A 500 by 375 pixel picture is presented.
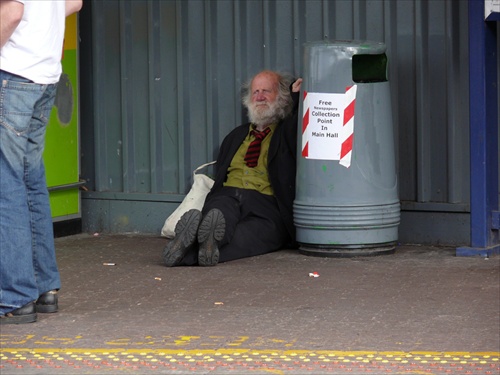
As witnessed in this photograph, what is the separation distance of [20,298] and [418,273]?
2479 millimetres

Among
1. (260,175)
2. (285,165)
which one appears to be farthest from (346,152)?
(260,175)

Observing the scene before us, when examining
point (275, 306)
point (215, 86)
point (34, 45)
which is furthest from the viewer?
point (215, 86)

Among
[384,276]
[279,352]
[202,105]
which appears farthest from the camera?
[202,105]

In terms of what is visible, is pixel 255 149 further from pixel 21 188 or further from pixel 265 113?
pixel 21 188

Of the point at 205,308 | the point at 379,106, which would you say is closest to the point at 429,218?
the point at 379,106

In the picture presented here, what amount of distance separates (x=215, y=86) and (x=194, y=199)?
832 millimetres

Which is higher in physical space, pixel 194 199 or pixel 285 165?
pixel 285 165

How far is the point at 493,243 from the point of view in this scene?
7.74 metres

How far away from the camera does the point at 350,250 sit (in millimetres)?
7711

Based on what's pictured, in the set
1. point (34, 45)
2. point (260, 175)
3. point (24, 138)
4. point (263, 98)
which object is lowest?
point (260, 175)

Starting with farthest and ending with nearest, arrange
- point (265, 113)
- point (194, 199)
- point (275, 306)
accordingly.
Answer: point (194, 199) → point (265, 113) → point (275, 306)

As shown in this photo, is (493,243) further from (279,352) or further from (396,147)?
(279,352)

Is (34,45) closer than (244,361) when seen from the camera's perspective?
No

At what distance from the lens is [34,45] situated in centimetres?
561
